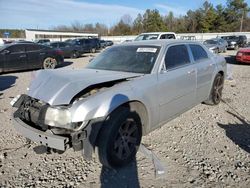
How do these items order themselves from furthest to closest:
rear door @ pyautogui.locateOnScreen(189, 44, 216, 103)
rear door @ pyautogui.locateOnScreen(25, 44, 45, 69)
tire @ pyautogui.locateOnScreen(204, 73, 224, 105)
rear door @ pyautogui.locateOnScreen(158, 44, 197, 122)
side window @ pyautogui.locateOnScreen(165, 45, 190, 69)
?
1. rear door @ pyautogui.locateOnScreen(25, 44, 45, 69)
2. tire @ pyautogui.locateOnScreen(204, 73, 224, 105)
3. rear door @ pyautogui.locateOnScreen(189, 44, 216, 103)
4. side window @ pyautogui.locateOnScreen(165, 45, 190, 69)
5. rear door @ pyautogui.locateOnScreen(158, 44, 197, 122)

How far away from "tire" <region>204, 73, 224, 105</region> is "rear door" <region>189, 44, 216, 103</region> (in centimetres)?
35

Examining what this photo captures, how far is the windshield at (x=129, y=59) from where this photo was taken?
4043 millimetres

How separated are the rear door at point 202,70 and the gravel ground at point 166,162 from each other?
0.62 meters

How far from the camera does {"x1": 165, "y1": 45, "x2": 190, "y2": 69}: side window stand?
13.8 ft

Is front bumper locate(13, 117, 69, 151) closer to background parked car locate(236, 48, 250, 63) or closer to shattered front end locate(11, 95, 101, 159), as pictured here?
shattered front end locate(11, 95, 101, 159)

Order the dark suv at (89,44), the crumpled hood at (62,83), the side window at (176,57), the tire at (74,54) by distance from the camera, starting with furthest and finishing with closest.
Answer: the dark suv at (89,44)
the tire at (74,54)
the side window at (176,57)
the crumpled hood at (62,83)

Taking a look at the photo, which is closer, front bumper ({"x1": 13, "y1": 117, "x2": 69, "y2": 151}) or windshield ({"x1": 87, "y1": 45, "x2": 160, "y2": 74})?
front bumper ({"x1": 13, "y1": 117, "x2": 69, "y2": 151})

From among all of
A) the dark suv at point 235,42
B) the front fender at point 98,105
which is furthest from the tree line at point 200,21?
the front fender at point 98,105

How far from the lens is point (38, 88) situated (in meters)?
3.42

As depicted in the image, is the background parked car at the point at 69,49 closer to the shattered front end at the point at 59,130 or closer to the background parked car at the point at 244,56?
the background parked car at the point at 244,56

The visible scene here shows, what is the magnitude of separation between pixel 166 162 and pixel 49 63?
36.5ft

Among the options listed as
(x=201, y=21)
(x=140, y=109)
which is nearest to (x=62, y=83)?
(x=140, y=109)

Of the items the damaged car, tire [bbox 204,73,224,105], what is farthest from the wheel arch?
tire [bbox 204,73,224,105]

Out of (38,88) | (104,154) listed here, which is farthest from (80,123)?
(38,88)
